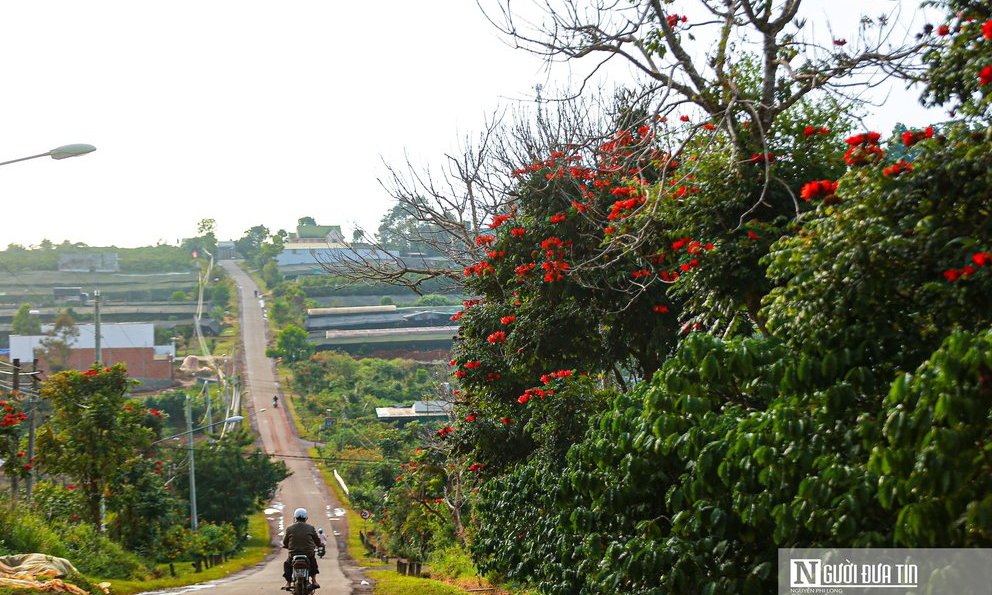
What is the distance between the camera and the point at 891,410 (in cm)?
399

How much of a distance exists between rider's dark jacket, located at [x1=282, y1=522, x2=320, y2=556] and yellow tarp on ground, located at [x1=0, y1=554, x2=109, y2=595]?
2190 mm

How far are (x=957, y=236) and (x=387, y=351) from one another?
7744 centimetres

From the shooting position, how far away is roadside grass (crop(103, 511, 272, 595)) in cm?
1499

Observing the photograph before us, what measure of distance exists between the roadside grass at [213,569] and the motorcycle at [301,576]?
9.51 ft

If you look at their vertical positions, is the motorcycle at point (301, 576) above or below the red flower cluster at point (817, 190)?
below

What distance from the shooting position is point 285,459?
60.1 metres

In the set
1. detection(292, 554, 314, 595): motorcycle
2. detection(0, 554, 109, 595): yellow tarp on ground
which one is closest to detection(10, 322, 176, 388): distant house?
detection(0, 554, 109, 595): yellow tarp on ground

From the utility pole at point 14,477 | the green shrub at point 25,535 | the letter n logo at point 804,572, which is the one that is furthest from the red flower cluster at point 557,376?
the utility pole at point 14,477

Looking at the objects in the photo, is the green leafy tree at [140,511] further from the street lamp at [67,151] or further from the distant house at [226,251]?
the distant house at [226,251]

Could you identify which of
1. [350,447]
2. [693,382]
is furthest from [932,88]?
[350,447]

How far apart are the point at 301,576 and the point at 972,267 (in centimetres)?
825

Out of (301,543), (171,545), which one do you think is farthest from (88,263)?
(301,543)

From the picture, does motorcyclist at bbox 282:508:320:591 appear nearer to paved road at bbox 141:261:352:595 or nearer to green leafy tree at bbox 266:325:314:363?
paved road at bbox 141:261:352:595

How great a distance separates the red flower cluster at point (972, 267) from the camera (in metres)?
4.21
